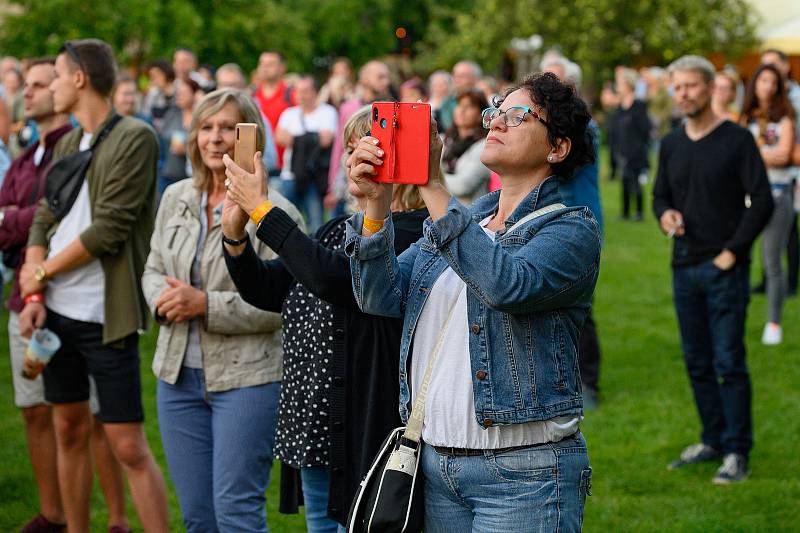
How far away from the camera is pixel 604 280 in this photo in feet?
42.8

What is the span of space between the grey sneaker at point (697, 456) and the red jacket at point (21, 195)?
3880 millimetres

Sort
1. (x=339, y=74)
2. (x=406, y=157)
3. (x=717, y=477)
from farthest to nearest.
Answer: (x=339, y=74) < (x=717, y=477) < (x=406, y=157)

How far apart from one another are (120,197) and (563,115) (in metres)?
2.48

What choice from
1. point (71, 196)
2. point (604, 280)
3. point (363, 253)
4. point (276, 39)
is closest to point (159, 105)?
point (604, 280)

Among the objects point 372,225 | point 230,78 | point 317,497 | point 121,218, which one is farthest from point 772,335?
point 372,225

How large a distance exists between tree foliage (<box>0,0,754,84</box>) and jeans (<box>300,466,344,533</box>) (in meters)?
23.7

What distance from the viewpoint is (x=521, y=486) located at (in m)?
3.06

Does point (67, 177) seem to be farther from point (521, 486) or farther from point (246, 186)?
point (521, 486)

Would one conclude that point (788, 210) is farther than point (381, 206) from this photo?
Yes

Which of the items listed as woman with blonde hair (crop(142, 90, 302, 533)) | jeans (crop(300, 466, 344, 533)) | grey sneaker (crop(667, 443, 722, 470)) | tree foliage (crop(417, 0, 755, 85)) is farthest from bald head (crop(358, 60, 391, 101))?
tree foliage (crop(417, 0, 755, 85))

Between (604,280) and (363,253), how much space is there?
10183mm

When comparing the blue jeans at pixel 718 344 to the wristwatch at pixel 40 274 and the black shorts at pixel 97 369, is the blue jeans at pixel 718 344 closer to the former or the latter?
the black shorts at pixel 97 369

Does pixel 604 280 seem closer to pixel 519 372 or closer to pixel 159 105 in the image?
pixel 159 105

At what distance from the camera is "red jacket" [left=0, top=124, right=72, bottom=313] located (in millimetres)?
5461
